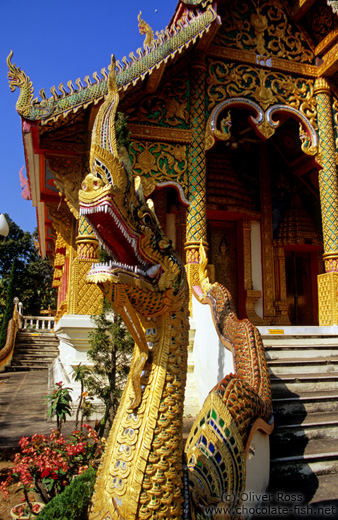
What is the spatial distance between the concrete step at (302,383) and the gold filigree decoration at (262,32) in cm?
584

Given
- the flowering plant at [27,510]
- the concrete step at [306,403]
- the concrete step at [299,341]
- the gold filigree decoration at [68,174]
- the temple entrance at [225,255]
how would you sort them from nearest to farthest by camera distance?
the flowering plant at [27,510] → the concrete step at [306,403] → the concrete step at [299,341] → the gold filigree decoration at [68,174] → the temple entrance at [225,255]

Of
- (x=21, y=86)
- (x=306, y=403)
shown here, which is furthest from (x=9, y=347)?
(x=306, y=403)

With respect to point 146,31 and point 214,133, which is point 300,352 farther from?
point 146,31

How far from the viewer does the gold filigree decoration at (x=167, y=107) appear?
660cm

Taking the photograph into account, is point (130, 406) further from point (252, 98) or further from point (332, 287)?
point (252, 98)

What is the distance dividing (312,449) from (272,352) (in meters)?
1.75

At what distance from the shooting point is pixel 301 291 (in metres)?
9.73

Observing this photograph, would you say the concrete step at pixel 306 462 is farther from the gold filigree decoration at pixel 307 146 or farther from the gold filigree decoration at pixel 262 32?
the gold filigree decoration at pixel 262 32

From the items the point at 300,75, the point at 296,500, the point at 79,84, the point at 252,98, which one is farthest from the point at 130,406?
the point at 300,75

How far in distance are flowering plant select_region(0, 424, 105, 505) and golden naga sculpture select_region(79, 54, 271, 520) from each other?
93cm

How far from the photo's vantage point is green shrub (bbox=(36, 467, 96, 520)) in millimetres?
1981

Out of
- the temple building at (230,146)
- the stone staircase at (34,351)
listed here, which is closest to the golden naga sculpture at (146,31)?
the temple building at (230,146)

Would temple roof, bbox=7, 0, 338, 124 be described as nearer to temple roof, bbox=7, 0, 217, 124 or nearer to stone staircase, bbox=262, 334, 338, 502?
temple roof, bbox=7, 0, 217, 124

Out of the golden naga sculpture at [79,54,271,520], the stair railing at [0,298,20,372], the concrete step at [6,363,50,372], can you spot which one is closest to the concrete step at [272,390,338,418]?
the golden naga sculpture at [79,54,271,520]
